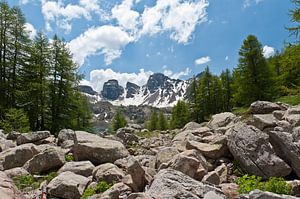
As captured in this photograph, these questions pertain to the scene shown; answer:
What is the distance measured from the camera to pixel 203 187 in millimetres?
7016

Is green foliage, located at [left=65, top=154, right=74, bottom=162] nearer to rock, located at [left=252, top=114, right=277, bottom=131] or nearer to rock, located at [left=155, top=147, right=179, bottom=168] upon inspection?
rock, located at [left=155, top=147, right=179, bottom=168]

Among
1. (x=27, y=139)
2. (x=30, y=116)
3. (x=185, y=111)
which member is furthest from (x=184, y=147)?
(x=185, y=111)

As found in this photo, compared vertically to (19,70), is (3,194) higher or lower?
lower

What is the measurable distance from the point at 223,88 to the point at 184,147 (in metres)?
61.0

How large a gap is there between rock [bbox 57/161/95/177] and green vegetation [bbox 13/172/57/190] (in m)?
0.49

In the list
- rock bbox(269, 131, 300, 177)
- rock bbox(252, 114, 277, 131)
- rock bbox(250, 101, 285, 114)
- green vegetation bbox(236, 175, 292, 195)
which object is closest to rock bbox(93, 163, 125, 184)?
green vegetation bbox(236, 175, 292, 195)

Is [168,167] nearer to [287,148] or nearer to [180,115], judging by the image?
[287,148]

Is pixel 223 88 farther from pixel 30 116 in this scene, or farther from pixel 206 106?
pixel 30 116

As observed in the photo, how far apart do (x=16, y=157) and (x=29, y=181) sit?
2.13 metres

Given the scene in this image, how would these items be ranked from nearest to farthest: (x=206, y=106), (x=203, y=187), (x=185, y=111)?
(x=203, y=187)
(x=206, y=106)
(x=185, y=111)

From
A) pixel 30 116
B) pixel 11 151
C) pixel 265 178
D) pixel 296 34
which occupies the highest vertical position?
pixel 296 34

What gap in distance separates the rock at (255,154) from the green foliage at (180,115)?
63.7 metres

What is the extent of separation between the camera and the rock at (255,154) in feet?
30.8

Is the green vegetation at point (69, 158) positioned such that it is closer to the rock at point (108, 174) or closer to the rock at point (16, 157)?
the rock at point (16, 157)
